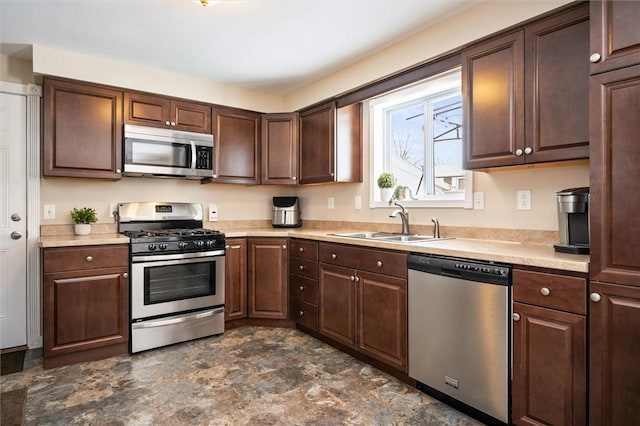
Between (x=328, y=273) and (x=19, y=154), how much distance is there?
266 cm

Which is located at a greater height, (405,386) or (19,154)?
(19,154)

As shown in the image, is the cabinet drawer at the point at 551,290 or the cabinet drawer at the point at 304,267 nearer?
the cabinet drawer at the point at 551,290

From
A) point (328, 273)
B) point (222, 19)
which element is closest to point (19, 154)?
point (222, 19)

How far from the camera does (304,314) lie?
3.33 m

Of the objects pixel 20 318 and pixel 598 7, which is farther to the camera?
pixel 20 318

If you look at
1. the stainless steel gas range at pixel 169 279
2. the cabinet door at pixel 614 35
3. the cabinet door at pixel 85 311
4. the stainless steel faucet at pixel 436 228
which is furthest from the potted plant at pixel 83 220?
the cabinet door at pixel 614 35

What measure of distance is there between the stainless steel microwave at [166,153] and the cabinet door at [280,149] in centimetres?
58

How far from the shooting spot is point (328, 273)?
302cm

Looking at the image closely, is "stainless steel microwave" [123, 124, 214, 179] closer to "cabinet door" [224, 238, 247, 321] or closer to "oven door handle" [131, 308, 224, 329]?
"cabinet door" [224, 238, 247, 321]

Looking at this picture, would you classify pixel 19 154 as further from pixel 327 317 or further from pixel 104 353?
pixel 327 317

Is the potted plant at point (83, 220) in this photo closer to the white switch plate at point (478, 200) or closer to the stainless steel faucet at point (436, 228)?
the stainless steel faucet at point (436, 228)

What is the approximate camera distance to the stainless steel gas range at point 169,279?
116 inches

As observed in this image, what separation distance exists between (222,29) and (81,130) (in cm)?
143

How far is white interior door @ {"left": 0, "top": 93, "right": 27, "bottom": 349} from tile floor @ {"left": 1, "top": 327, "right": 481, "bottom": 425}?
0.59 m
